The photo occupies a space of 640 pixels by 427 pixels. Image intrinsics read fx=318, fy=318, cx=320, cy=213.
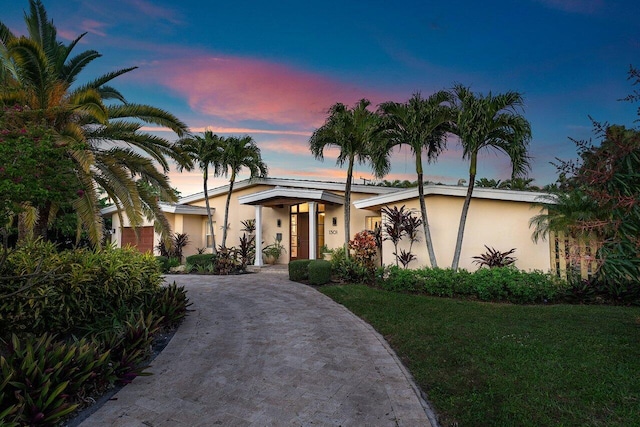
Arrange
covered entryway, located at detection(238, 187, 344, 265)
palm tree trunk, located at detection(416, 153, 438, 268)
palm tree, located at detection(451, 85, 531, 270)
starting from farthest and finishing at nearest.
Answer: covered entryway, located at detection(238, 187, 344, 265)
palm tree trunk, located at detection(416, 153, 438, 268)
palm tree, located at detection(451, 85, 531, 270)

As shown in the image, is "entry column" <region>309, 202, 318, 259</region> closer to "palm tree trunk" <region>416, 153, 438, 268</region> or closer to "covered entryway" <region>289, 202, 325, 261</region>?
"covered entryway" <region>289, 202, 325, 261</region>

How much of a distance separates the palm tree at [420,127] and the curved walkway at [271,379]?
5.27 metres

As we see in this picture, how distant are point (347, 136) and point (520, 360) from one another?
857 cm

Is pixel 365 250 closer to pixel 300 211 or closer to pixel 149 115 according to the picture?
pixel 300 211

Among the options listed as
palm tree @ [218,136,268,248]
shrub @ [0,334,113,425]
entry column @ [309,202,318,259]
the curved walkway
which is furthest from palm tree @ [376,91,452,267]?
shrub @ [0,334,113,425]

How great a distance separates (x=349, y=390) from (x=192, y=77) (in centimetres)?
1044

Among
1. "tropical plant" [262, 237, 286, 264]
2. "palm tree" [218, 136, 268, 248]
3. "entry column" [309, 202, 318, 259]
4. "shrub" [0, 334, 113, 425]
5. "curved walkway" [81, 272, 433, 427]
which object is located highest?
"palm tree" [218, 136, 268, 248]

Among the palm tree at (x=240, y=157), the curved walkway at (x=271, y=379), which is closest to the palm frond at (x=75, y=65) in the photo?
the curved walkway at (x=271, y=379)

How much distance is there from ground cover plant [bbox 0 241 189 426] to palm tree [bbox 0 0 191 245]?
1.12 metres

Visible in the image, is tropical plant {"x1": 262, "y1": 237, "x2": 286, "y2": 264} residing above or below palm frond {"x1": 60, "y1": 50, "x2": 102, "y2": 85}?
below

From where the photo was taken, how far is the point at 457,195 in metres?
10.5

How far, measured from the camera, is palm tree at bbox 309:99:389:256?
11.2 metres

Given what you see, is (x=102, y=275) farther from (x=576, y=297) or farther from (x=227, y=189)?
(x=227, y=189)

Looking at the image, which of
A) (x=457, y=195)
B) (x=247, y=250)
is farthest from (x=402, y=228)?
(x=247, y=250)
